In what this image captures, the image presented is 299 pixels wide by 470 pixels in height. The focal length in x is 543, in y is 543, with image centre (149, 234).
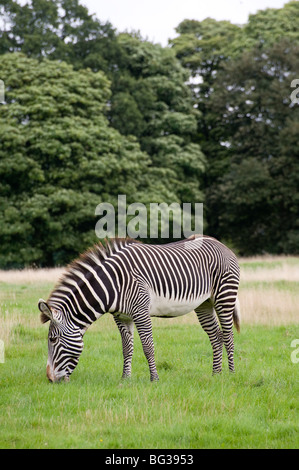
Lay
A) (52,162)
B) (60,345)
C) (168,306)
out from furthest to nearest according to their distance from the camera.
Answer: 1. (52,162)
2. (168,306)
3. (60,345)

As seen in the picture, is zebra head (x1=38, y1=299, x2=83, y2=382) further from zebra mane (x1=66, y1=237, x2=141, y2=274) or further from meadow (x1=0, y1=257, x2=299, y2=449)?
zebra mane (x1=66, y1=237, x2=141, y2=274)

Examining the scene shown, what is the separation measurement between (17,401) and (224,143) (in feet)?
122

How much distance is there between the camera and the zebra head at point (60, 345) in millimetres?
7614

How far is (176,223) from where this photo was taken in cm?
3281

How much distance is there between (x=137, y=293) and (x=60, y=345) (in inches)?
51.9

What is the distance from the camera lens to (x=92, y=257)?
26.8 feet

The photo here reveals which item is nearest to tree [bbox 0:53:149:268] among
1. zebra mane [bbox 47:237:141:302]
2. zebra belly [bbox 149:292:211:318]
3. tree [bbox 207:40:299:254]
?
tree [bbox 207:40:299:254]

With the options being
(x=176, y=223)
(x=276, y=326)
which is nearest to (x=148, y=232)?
(x=176, y=223)

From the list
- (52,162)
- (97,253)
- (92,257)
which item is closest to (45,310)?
(92,257)

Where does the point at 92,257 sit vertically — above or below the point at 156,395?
above

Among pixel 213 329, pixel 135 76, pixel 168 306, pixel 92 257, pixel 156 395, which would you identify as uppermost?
pixel 135 76

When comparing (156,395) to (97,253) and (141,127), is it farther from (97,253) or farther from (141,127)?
(141,127)

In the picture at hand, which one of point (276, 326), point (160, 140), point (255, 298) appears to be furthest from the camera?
point (160, 140)
